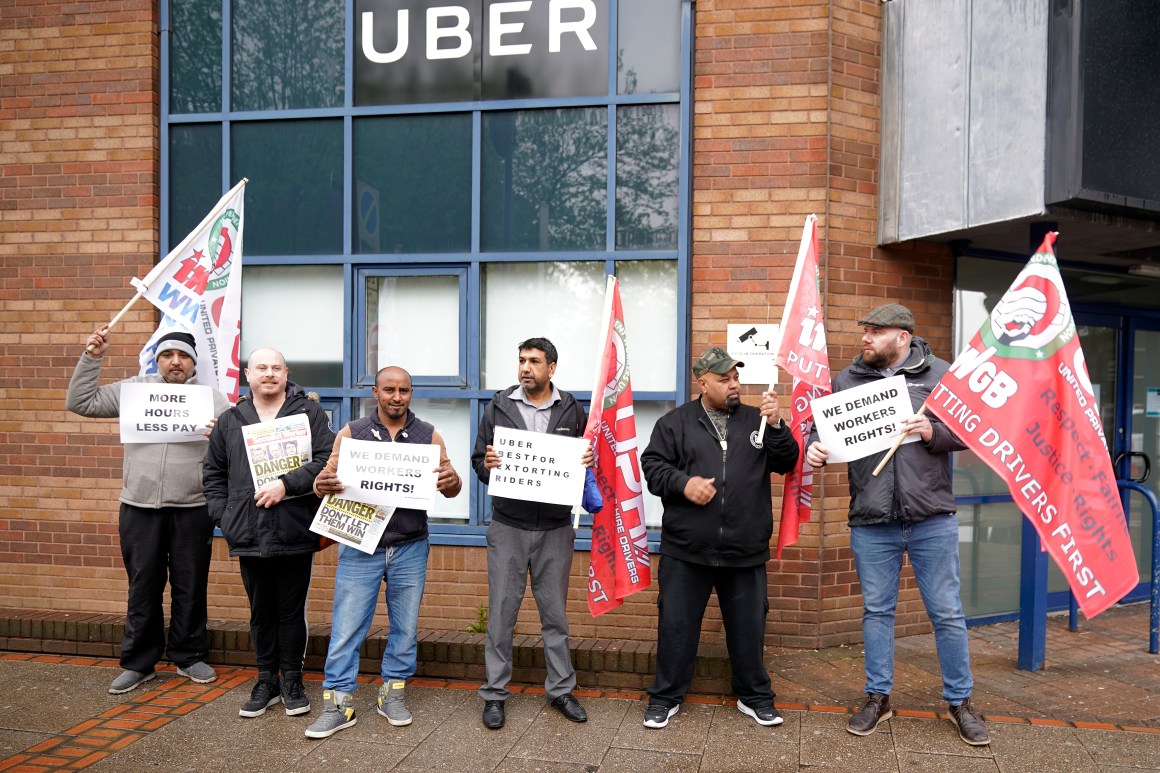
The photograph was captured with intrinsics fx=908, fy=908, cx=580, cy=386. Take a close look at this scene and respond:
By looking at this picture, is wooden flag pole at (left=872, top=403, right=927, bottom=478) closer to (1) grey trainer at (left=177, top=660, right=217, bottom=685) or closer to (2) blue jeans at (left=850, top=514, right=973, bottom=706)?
(2) blue jeans at (left=850, top=514, right=973, bottom=706)

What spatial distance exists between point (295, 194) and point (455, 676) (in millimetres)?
3475

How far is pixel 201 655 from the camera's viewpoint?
17.8 ft

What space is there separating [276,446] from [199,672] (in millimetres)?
1648

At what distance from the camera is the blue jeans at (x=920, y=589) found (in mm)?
4535

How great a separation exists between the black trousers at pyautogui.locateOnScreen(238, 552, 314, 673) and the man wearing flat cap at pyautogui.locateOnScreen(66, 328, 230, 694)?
0.69m

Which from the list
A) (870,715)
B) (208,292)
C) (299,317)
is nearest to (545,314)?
(299,317)

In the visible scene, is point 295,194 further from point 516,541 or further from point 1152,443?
point 1152,443

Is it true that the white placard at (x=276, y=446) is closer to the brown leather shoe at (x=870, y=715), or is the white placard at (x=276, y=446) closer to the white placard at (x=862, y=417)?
the white placard at (x=862, y=417)

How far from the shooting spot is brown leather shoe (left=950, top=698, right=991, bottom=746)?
4.43 metres

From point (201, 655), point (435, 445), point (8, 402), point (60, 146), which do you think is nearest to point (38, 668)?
point (201, 655)

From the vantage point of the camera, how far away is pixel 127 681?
5180mm

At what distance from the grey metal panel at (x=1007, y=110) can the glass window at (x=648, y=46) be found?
181 cm

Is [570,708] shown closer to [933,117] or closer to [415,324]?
[415,324]

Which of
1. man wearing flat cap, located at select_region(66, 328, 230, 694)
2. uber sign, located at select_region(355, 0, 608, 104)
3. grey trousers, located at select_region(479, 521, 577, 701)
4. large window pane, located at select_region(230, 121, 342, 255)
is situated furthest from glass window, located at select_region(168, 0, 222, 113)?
grey trousers, located at select_region(479, 521, 577, 701)
